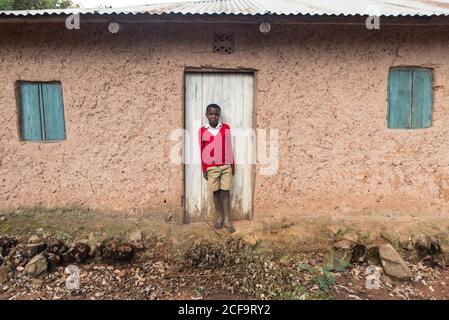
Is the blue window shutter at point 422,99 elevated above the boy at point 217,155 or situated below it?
above

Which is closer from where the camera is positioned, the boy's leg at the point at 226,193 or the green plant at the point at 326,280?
the green plant at the point at 326,280

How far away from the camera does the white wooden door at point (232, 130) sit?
405 cm

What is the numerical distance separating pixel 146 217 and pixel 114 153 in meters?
0.87

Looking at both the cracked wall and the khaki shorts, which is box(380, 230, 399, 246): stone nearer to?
the cracked wall

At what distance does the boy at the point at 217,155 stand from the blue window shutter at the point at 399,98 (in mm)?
2020

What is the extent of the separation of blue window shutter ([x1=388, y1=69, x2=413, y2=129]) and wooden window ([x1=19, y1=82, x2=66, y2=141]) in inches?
158

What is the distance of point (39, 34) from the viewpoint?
3875mm

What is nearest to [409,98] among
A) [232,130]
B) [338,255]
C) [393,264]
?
[393,264]

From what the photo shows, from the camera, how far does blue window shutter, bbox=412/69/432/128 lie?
4.04 metres

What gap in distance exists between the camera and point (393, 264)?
3510 mm

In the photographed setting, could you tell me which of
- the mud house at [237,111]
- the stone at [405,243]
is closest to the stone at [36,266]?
the mud house at [237,111]

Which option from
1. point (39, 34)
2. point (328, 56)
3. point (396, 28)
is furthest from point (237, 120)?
point (39, 34)

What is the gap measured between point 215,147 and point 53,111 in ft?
6.69

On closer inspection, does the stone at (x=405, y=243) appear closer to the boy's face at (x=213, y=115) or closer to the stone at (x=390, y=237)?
the stone at (x=390, y=237)
